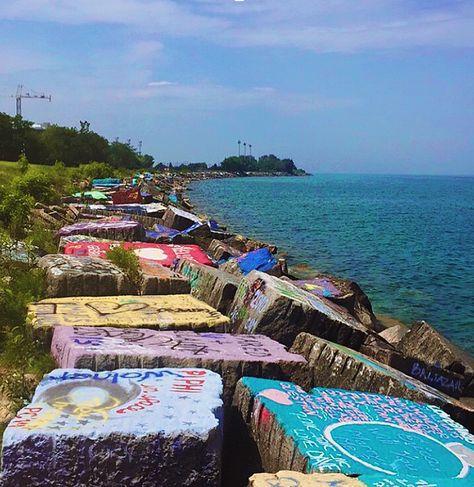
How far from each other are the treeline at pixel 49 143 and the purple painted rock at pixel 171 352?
151ft

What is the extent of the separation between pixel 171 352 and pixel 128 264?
120 inches

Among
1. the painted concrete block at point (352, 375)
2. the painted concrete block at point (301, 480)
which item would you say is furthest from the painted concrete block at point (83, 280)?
the painted concrete block at point (301, 480)

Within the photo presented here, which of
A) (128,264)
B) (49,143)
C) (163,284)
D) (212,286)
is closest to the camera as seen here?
(163,284)

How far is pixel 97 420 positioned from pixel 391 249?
2441cm

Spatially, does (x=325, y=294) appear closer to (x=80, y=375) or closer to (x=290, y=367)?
(x=290, y=367)

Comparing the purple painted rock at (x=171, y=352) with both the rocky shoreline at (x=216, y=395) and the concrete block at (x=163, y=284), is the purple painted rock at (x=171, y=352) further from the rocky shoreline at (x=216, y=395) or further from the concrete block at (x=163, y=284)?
the concrete block at (x=163, y=284)

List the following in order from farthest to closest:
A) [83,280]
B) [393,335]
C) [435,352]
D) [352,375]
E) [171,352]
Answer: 1. [393,335]
2. [435,352]
3. [83,280]
4. [352,375]
5. [171,352]

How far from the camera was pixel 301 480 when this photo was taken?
2918mm

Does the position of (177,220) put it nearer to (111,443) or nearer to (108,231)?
(108,231)

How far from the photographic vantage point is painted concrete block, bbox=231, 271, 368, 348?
5.66m

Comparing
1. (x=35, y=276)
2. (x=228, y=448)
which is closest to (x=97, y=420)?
(x=228, y=448)

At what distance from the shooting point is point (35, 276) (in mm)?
6688

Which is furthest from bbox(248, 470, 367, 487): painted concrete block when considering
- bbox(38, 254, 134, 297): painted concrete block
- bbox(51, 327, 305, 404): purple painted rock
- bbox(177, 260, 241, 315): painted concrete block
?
bbox(38, 254, 134, 297): painted concrete block

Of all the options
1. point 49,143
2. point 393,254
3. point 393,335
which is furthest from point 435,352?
point 49,143
